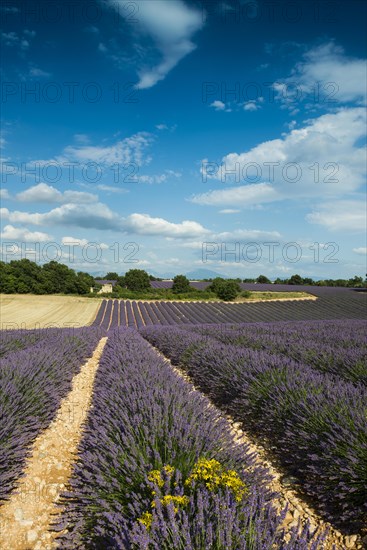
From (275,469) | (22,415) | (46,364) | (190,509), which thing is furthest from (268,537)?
(46,364)

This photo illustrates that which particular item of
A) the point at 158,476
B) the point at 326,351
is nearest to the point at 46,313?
the point at 326,351

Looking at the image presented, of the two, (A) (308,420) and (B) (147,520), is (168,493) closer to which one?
(B) (147,520)

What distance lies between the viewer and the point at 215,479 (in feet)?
6.08

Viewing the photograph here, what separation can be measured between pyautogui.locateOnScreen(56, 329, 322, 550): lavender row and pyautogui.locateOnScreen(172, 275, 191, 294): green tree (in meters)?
41.0

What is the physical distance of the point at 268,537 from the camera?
5.10ft

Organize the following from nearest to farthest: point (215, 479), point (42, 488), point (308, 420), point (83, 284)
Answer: point (215, 479), point (42, 488), point (308, 420), point (83, 284)

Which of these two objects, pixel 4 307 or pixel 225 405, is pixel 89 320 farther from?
pixel 225 405

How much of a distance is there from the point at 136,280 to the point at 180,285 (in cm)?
764

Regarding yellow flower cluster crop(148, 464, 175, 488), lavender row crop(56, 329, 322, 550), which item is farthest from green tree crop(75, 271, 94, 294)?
yellow flower cluster crop(148, 464, 175, 488)

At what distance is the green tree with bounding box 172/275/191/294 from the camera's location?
1743 inches

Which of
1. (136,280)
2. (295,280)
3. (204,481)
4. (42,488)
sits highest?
(136,280)

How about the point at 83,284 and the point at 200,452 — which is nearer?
the point at 200,452

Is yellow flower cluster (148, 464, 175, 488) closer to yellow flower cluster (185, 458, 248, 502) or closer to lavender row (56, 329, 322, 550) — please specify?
lavender row (56, 329, 322, 550)

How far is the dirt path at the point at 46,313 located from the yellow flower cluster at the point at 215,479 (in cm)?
1910
